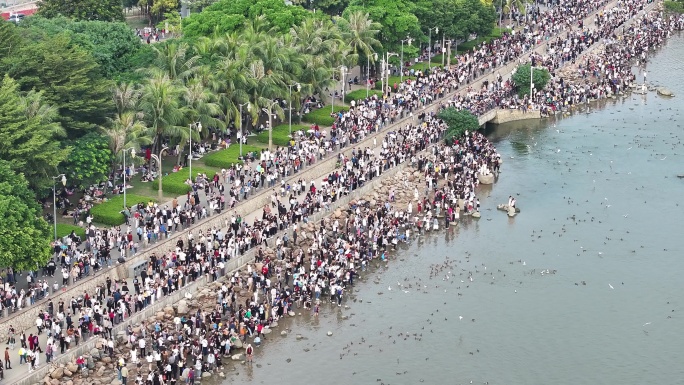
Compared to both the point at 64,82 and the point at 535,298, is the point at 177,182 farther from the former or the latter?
the point at 535,298

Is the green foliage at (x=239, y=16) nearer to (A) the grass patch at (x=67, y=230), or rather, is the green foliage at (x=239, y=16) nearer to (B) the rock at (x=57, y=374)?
(A) the grass patch at (x=67, y=230)

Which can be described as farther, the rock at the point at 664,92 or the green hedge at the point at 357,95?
the rock at the point at 664,92

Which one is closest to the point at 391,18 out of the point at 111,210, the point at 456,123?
the point at 456,123

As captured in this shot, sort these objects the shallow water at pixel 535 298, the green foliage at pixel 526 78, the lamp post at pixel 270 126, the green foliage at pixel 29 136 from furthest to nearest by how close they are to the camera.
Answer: the green foliage at pixel 526 78, the lamp post at pixel 270 126, the green foliage at pixel 29 136, the shallow water at pixel 535 298

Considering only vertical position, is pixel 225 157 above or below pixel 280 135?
below

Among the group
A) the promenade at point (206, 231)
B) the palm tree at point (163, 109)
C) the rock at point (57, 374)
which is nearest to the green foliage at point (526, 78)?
the promenade at point (206, 231)

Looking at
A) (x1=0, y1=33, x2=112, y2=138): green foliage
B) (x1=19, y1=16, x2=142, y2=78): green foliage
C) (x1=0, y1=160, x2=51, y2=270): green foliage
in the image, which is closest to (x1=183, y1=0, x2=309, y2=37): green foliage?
(x1=19, y1=16, x2=142, y2=78): green foliage
